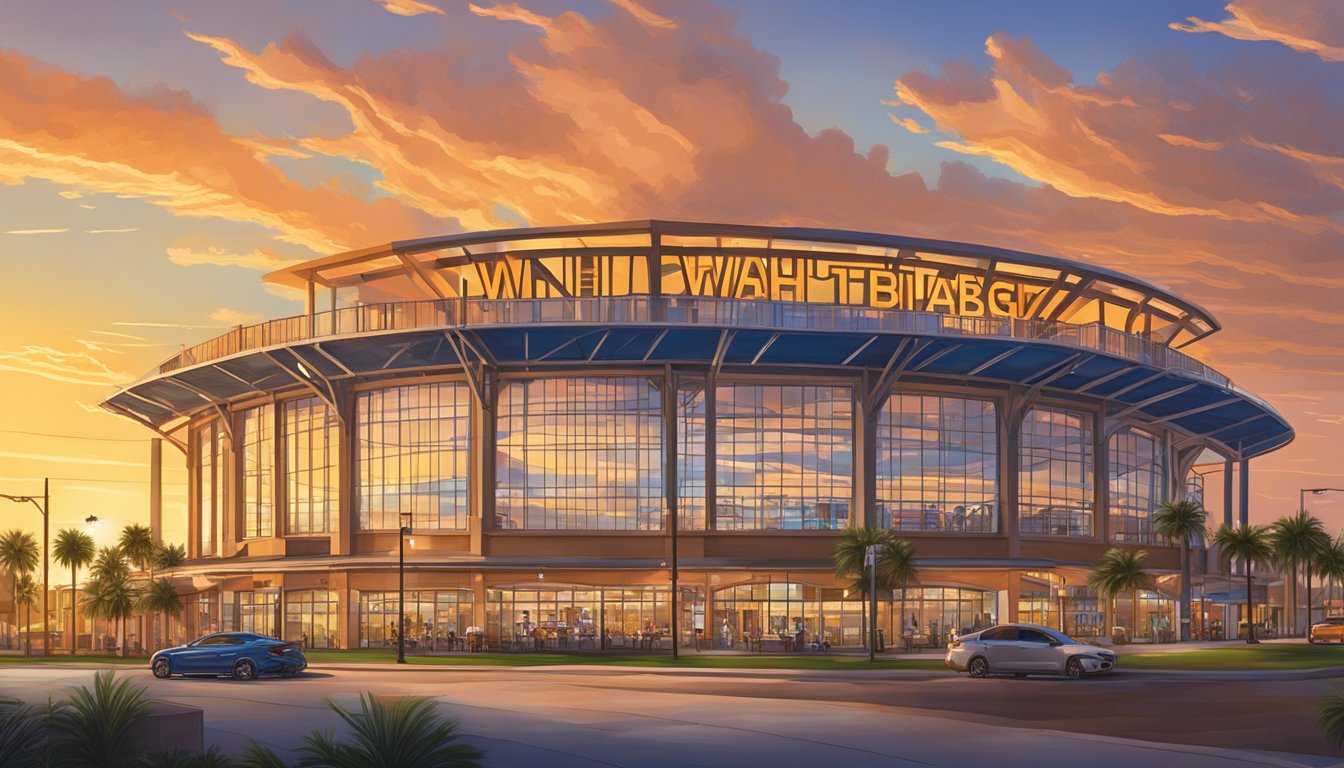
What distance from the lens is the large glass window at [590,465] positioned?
250ft

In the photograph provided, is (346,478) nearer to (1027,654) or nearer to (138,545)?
(138,545)

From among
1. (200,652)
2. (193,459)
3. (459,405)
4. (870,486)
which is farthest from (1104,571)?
(193,459)

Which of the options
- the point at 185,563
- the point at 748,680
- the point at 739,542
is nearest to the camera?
the point at 748,680

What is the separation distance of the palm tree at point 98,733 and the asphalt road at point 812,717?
3638 mm

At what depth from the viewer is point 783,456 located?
76.6 m

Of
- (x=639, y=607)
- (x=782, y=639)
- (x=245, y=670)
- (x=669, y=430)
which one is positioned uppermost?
(x=669, y=430)

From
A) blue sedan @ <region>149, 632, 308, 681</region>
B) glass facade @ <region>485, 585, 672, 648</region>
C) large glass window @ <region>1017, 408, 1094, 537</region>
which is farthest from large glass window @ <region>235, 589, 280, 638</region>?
large glass window @ <region>1017, 408, 1094, 537</region>

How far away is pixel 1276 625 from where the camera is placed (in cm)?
12256

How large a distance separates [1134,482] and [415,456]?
41.7m

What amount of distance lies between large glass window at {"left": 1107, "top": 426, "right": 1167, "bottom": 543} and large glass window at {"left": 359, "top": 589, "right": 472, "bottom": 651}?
37189 mm

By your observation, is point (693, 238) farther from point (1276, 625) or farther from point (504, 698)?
point (1276, 625)

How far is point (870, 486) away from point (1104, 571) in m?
13.2

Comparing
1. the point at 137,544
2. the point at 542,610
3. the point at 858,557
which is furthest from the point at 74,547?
the point at 858,557

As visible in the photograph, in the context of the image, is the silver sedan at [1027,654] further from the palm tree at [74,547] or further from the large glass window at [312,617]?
the palm tree at [74,547]
